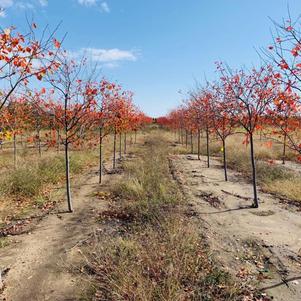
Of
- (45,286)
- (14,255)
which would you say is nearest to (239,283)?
(45,286)

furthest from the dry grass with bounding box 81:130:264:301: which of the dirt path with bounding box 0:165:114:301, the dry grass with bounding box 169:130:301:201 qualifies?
the dry grass with bounding box 169:130:301:201

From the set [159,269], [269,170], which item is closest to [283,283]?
[159,269]

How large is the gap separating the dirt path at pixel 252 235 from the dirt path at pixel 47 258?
9.09 feet

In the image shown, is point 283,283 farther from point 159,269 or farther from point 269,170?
point 269,170

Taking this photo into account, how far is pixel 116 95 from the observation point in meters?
14.4

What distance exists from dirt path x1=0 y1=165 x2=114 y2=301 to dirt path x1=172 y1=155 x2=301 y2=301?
277 centimetres

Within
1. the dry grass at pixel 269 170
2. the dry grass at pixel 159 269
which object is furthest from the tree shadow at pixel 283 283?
the dry grass at pixel 269 170

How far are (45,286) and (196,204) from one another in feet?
17.9

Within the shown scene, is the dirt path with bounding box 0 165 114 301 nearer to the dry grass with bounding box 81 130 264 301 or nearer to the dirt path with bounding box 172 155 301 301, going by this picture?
the dry grass with bounding box 81 130 264 301

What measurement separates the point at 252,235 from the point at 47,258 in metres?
4.38

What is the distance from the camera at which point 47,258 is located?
5.82 m

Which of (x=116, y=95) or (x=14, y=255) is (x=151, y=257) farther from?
(x=116, y=95)

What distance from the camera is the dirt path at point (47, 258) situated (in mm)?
4680

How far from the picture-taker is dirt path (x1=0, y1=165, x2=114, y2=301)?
4.68 meters
